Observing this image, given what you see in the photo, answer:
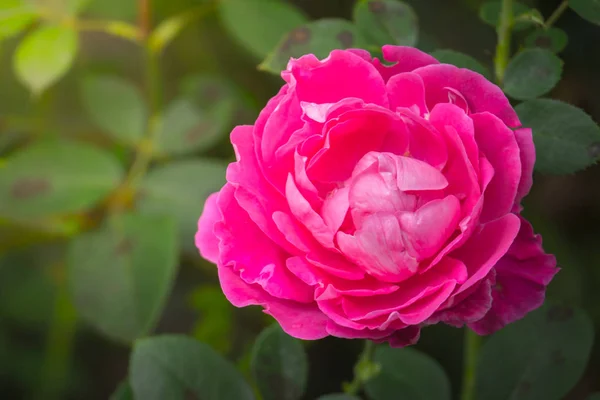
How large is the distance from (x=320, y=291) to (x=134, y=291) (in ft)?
1.25

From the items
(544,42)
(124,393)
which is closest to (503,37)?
(544,42)

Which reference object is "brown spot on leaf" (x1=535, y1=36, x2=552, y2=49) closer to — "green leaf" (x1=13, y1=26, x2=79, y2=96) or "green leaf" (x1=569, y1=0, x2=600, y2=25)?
"green leaf" (x1=569, y1=0, x2=600, y2=25)

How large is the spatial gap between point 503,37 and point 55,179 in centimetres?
60

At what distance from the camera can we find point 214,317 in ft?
3.38

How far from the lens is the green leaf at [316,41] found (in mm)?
559

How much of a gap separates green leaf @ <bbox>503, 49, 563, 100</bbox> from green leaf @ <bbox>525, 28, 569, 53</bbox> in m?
0.02

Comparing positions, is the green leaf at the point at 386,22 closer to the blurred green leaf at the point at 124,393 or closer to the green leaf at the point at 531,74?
the green leaf at the point at 531,74

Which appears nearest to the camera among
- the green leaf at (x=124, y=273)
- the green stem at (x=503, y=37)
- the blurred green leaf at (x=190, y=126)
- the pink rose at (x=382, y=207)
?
the pink rose at (x=382, y=207)

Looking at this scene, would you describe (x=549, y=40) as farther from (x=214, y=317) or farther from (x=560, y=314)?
(x=214, y=317)

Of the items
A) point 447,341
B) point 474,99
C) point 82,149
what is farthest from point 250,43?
point 447,341

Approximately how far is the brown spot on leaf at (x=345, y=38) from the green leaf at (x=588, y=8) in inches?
7.3

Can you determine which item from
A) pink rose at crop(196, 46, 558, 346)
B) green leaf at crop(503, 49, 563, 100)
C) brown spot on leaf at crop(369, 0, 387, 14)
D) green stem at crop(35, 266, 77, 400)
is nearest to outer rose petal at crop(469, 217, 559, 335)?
pink rose at crop(196, 46, 558, 346)

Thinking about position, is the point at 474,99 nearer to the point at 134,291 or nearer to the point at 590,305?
the point at 134,291

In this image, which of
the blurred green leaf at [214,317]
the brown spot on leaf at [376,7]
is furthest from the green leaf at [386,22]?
the blurred green leaf at [214,317]
